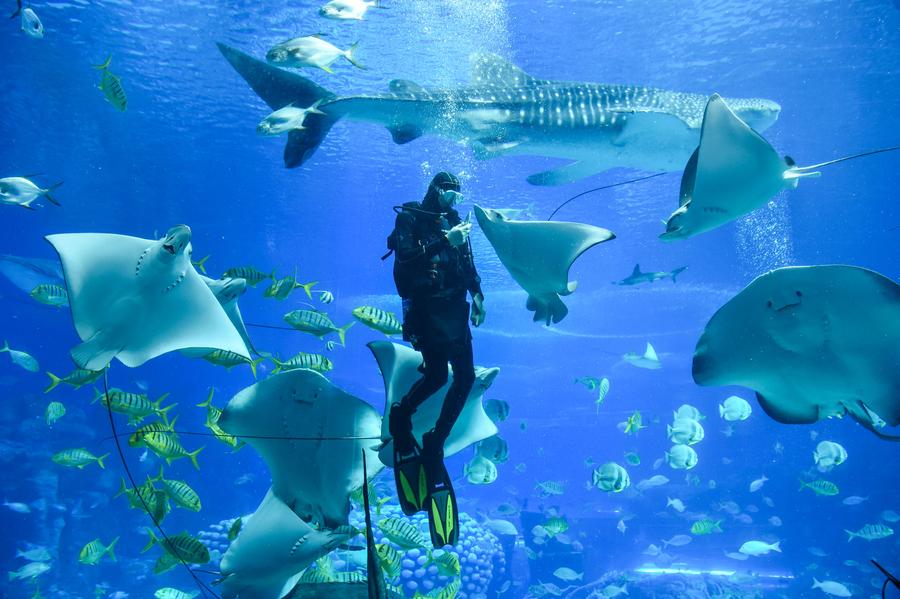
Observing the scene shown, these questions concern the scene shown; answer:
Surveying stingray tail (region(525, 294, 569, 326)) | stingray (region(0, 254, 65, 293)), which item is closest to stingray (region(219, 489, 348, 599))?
stingray tail (region(525, 294, 569, 326))

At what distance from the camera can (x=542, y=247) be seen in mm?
3768

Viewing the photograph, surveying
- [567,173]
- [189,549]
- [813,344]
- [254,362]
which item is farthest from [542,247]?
[567,173]

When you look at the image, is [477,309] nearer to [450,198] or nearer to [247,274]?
[450,198]

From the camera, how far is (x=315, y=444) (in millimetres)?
3701

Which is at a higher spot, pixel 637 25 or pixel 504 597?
pixel 637 25

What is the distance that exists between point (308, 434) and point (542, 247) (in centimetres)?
219

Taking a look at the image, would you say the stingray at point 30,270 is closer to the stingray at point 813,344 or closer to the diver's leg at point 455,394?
the diver's leg at point 455,394

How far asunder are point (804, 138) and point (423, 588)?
16.3 m

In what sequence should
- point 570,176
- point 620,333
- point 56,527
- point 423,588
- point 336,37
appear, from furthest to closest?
point 620,333 → point 56,527 → point 336,37 → point 423,588 → point 570,176

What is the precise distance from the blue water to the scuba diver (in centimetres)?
798

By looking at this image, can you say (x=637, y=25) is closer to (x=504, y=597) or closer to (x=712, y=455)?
(x=504, y=597)

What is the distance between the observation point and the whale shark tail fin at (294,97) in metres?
5.56

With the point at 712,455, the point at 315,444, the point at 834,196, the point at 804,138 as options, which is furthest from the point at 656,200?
the point at 712,455

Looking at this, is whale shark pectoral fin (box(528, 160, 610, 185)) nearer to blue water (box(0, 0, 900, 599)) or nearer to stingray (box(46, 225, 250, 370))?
blue water (box(0, 0, 900, 599))
